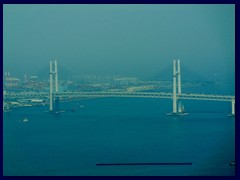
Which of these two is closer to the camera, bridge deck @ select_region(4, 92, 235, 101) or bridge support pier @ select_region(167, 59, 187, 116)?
bridge deck @ select_region(4, 92, 235, 101)

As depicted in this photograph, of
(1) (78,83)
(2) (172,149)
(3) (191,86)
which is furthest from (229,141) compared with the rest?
(1) (78,83)

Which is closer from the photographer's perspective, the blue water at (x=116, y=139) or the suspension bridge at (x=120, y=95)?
the blue water at (x=116, y=139)

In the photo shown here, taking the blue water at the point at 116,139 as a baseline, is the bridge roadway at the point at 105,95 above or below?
above

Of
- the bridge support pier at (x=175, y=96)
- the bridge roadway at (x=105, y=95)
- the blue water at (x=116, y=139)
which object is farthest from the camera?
the bridge support pier at (x=175, y=96)

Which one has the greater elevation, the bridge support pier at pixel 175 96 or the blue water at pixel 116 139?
the bridge support pier at pixel 175 96

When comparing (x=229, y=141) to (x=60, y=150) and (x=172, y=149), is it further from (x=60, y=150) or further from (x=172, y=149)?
(x=60, y=150)

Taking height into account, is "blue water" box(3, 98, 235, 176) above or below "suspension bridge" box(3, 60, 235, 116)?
below

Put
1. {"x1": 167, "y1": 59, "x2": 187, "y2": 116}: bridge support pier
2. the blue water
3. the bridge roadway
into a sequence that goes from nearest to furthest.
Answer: the blue water → the bridge roadway → {"x1": 167, "y1": 59, "x2": 187, "y2": 116}: bridge support pier

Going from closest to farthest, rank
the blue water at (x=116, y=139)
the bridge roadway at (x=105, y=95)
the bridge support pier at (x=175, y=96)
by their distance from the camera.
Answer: the blue water at (x=116, y=139) → the bridge roadway at (x=105, y=95) → the bridge support pier at (x=175, y=96)

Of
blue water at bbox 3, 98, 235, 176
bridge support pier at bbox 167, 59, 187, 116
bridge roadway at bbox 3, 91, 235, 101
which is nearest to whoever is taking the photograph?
blue water at bbox 3, 98, 235, 176
